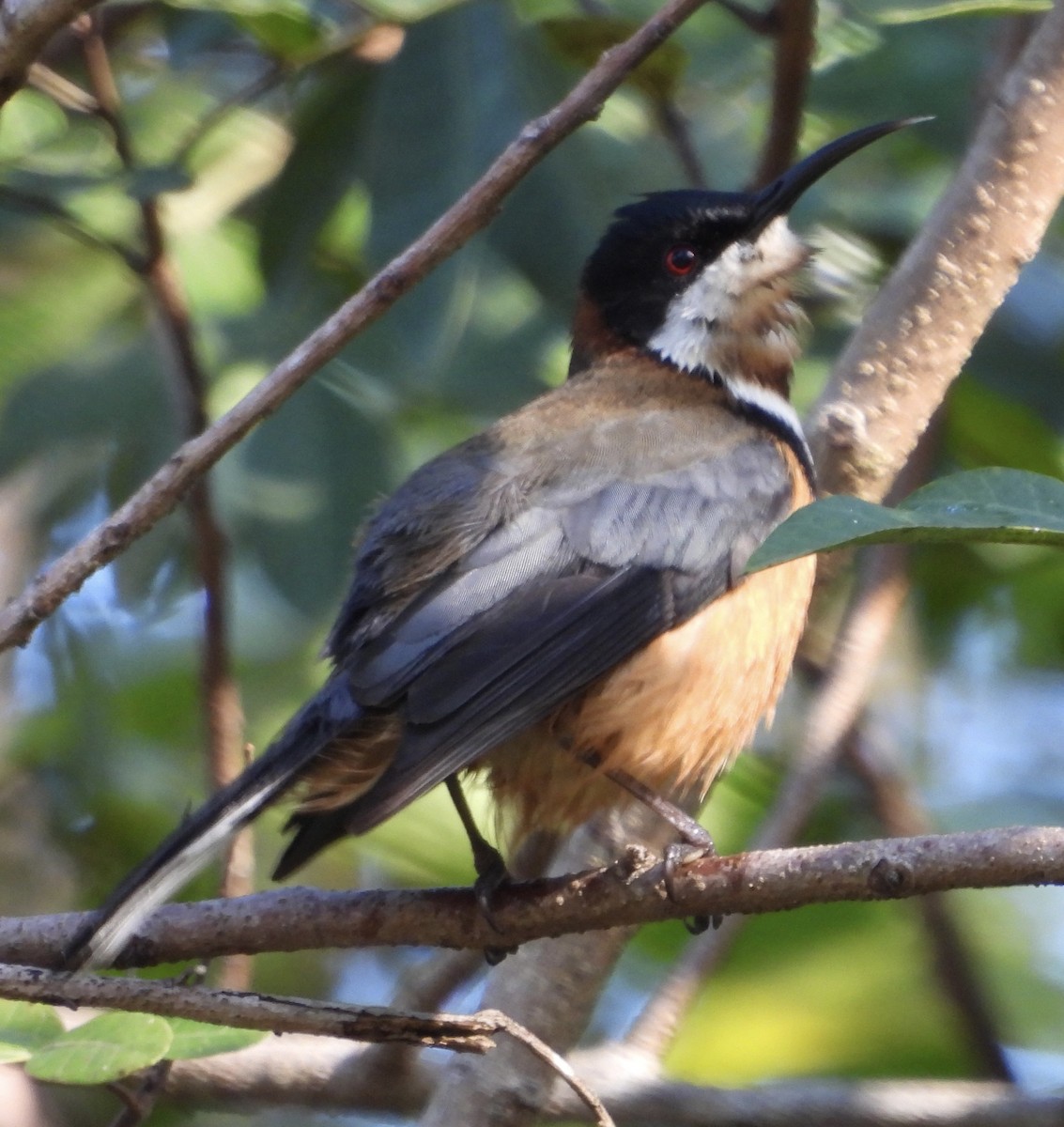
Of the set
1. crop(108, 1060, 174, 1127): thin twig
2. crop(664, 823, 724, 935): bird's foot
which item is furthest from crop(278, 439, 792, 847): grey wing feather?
crop(108, 1060, 174, 1127): thin twig

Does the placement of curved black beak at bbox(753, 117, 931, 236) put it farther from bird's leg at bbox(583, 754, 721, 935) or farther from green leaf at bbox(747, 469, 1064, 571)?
green leaf at bbox(747, 469, 1064, 571)

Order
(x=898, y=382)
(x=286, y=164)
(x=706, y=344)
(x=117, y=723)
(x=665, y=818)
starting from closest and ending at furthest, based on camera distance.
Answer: (x=665, y=818) < (x=898, y=382) < (x=706, y=344) < (x=286, y=164) < (x=117, y=723)

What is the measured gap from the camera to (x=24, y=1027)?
2725mm

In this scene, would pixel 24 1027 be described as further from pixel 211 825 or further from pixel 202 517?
pixel 202 517

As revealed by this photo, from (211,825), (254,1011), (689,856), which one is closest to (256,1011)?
(254,1011)

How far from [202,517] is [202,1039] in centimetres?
193

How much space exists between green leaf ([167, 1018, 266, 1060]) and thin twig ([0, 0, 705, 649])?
0.65 metres

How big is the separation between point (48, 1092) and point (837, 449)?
2705 mm

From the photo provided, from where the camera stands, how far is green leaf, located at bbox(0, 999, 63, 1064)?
253 centimetres

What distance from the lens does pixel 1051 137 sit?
398cm

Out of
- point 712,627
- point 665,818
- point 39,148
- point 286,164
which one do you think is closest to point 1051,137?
point 712,627

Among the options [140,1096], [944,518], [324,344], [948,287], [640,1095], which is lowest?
[140,1096]

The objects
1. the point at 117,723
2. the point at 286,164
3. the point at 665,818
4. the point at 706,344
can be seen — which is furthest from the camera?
the point at 117,723

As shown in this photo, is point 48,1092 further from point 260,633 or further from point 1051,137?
point 1051,137
